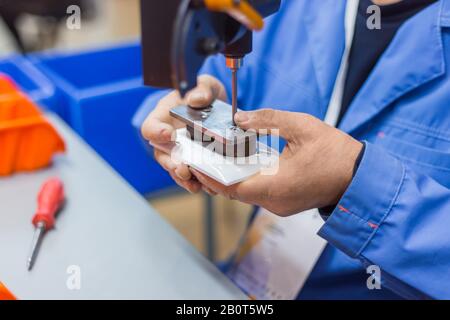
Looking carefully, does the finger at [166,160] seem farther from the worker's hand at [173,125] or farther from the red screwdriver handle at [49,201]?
the red screwdriver handle at [49,201]

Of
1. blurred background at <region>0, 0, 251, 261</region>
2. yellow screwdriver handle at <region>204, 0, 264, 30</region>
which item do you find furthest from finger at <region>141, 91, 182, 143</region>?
blurred background at <region>0, 0, 251, 261</region>

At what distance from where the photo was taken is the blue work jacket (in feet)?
1.92

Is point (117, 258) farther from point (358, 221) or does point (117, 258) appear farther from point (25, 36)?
point (25, 36)

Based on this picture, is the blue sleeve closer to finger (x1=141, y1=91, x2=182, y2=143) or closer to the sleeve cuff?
the sleeve cuff

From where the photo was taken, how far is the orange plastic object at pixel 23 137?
2.84 feet

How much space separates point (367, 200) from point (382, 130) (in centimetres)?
19

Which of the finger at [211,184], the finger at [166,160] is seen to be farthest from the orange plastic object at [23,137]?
the finger at [211,184]

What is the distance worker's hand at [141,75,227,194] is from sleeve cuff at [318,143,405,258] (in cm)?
17

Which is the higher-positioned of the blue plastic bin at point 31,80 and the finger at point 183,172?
the finger at point 183,172

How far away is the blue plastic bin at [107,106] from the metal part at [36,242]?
43 centimetres

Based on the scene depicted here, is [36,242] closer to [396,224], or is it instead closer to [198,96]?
[198,96]

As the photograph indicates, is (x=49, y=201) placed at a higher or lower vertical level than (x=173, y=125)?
lower

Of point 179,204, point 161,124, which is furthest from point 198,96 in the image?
point 179,204

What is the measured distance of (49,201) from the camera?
2.47ft
